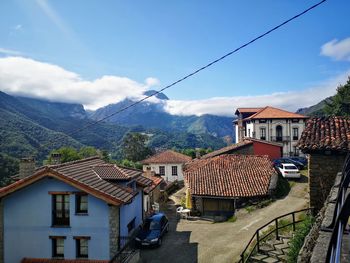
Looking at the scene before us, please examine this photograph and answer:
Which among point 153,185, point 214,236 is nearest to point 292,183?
point 214,236

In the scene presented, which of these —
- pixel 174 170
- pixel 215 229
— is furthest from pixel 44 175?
pixel 174 170

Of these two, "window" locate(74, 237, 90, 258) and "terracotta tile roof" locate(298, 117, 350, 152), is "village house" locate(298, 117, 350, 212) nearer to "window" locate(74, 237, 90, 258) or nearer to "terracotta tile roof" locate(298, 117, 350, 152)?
"terracotta tile roof" locate(298, 117, 350, 152)

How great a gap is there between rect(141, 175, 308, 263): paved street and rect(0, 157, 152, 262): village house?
10.8ft

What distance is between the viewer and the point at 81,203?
61.9 feet

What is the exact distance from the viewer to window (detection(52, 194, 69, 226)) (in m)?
18.7

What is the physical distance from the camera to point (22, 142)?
115m

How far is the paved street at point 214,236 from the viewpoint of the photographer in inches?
722

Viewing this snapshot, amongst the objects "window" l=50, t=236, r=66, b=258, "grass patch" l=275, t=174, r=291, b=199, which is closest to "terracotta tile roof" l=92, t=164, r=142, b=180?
"window" l=50, t=236, r=66, b=258

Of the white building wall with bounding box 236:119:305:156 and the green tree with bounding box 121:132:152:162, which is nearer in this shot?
the white building wall with bounding box 236:119:305:156

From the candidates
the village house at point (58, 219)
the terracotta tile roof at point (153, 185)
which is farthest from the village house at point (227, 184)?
the village house at point (58, 219)

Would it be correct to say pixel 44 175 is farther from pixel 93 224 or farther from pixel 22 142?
pixel 22 142

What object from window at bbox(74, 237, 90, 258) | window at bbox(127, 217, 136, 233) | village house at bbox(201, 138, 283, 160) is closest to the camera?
window at bbox(74, 237, 90, 258)

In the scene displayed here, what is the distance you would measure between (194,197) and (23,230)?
13.9 m

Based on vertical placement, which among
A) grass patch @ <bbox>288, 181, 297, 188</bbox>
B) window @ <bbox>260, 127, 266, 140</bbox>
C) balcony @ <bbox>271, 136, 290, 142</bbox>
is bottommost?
grass patch @ <bbox>288, 181, 297, 188</bbox>
